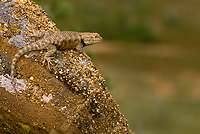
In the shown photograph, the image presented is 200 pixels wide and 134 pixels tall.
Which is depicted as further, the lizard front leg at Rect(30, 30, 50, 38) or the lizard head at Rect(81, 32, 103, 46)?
the lizard head at Rect(81, 32, 103, 46)

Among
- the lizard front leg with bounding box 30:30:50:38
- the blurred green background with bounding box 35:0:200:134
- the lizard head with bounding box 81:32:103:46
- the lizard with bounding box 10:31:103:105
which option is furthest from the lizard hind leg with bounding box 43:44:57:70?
the blurred green background with bounding box 35:0:200:134

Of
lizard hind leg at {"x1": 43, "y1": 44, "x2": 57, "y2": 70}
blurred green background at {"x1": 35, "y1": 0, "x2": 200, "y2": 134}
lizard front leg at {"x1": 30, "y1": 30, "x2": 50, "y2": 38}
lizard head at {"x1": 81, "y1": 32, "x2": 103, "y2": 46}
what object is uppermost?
blurred green background at {"x1": 35, "y1": 0, "x2": 200, "y2": 134}

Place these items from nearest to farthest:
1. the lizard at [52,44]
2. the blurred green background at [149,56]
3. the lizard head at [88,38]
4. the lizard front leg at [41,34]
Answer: the lizard at [52,44]
the lizard front leg at [41,34]
the lizard head at [88,38]
the blurred green background at [149,56]

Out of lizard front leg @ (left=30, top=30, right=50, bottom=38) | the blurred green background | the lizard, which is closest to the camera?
the lizard

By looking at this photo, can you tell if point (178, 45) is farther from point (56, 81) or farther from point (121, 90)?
point (56, 81)

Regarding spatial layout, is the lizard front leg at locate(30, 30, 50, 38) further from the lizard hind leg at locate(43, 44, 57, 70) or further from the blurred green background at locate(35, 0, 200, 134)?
the blurred green background at locate(35, 0, 200, 134)

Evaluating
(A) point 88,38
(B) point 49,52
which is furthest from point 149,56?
(B) point 49,52

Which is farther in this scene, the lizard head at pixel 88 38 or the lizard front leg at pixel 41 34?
the lizard head at pixel 88 38

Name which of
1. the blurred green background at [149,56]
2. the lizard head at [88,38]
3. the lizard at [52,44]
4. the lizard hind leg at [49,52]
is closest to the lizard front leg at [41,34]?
the lizard at [52,44]

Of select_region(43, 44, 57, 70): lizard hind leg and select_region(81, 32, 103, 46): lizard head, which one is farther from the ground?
select_region(81, 32, 103, 46): lizard head

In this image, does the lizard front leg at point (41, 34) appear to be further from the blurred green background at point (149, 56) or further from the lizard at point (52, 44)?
the blurred green background at point (149, 56)
